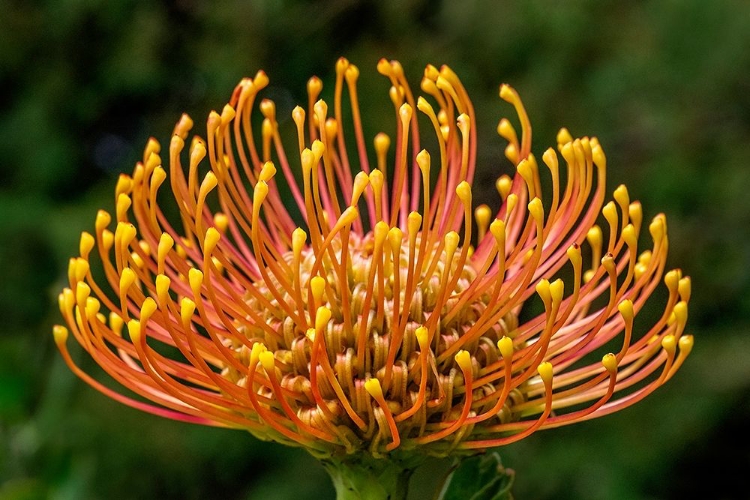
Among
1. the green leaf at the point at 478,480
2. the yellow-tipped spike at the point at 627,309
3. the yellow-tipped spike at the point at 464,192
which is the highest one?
the yellow-tipped spike at the point at 464,192

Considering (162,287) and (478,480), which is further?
(478,480)

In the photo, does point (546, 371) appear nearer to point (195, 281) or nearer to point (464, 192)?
point (464, 192)

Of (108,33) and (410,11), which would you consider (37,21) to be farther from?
(410,11)

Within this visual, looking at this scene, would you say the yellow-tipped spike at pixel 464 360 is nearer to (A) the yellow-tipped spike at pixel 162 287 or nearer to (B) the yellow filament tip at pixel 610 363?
(B) the yellow filament tip at pixel 610 363

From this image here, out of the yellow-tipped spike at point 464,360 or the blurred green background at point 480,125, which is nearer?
the yellow-tipped spike at point 464,360

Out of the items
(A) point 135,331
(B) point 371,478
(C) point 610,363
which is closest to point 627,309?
(C) point 610,363

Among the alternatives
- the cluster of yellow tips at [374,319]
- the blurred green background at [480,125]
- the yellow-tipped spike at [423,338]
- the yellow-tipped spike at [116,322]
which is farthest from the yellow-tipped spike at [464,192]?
the blurred green background at [480,125]
